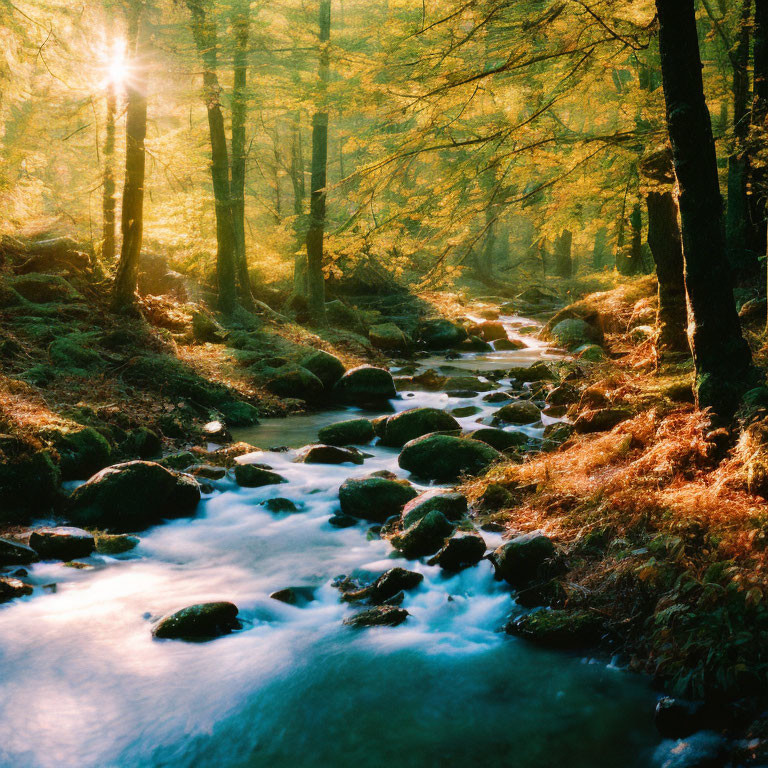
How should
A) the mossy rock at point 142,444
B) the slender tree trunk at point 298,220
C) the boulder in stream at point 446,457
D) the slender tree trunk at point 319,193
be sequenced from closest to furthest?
1. the boulder in stream at point 446,457
2. the mossy rock at point 142,444
3. the slender tree trunk at point 319,193
4. the slender tree trunk at point 298,220

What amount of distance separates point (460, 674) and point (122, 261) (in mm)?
10738

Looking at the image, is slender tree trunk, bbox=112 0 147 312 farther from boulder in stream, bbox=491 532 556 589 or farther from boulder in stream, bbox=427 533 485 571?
boulder in stream, bbox=491 532 556 589

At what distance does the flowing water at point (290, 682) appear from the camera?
3357 millimetres

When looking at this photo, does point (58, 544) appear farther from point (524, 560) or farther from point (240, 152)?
point (240, 152)

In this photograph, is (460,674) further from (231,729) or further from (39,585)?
(39,585)

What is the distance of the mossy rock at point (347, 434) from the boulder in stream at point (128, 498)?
3054mm

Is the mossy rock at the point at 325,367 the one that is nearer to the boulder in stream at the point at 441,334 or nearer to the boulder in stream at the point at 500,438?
the boulder in stream at the point at 500,438

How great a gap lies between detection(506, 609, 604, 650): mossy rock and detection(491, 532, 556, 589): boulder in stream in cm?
49

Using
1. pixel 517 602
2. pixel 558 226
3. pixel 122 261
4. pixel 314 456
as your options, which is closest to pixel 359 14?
pixel 122 261

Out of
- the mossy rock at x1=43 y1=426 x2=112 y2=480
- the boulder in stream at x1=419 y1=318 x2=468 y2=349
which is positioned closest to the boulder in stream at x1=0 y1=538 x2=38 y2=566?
the mossy rock at x1=43 y1=426 x2=112 y2=480

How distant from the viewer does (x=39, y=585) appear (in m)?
4.86

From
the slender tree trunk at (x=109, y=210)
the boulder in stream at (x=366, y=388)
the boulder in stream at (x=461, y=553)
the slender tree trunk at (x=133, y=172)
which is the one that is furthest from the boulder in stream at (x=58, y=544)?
the slender tree trunk at (x=109, y=210)

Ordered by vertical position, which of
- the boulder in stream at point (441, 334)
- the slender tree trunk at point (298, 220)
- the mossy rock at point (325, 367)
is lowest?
the mossy rock at point (325, 367)

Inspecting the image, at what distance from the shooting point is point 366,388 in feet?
39.7
